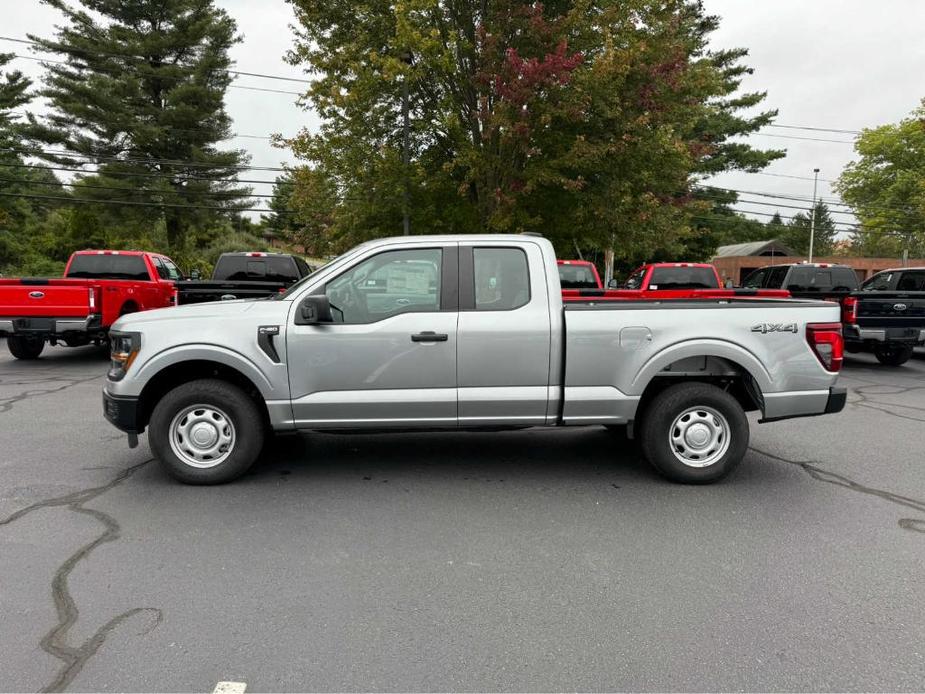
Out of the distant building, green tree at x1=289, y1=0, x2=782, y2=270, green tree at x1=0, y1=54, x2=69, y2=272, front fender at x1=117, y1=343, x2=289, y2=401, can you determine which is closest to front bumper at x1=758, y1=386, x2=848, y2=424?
front fender at x1=117, y1=343, x2=289, y2=401

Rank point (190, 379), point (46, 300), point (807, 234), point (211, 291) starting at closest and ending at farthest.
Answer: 1. point (190, 379)
2. point (46, 300)
3. point (211, 291)
4. point (807, 234)

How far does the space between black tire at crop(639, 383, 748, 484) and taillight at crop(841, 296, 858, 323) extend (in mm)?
7526

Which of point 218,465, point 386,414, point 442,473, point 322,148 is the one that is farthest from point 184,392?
point 322,148

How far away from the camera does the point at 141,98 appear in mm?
34719

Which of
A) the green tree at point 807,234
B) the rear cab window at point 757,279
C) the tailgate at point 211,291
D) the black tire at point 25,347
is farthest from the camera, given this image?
the green tree at point 807,234

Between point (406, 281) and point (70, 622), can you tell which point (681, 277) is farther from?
point (70, 622)

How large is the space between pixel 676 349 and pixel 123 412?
4.23 meters

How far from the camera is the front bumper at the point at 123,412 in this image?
482 cm

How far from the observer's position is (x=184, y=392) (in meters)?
4.82

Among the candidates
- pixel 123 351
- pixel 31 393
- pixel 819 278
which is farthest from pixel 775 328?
pixel 819 278

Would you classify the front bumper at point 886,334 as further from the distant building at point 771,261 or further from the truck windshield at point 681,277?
the distant building at point 771,261

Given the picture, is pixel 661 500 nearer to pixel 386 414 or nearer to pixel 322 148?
pixel 386 414

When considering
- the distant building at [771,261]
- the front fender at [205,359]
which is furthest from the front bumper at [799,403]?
the distant building at [771,261]

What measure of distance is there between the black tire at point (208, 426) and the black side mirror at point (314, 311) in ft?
2.58
